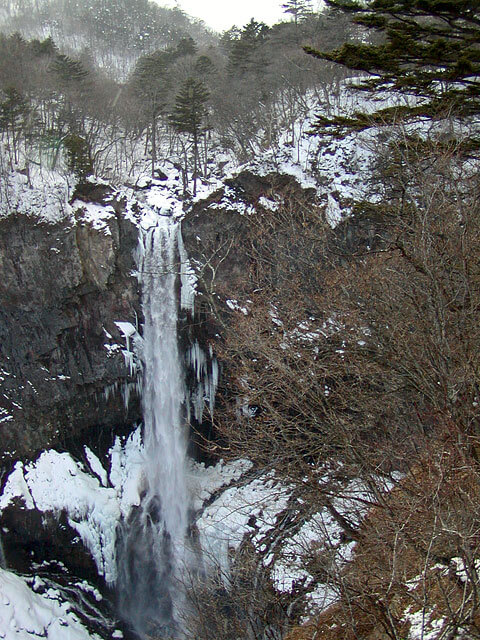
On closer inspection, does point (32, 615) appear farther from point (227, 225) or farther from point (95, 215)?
point (227, 225)

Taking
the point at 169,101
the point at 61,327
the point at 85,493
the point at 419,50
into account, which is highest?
the point at 169,101

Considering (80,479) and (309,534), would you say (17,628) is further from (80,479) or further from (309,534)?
(309,534)

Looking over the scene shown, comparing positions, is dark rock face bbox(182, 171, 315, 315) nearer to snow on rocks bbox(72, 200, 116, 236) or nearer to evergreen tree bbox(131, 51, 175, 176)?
snow on rocks bbox(72, 200, 116, 236)

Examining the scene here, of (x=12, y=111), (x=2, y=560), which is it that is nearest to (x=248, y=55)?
(x=12, y=111)

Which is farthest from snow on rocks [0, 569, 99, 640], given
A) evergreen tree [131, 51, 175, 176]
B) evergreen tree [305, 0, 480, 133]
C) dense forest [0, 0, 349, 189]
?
evergreen tree [131, 51, 175, 176]

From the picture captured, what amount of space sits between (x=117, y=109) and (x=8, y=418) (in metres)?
15.9

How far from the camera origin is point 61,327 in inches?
593

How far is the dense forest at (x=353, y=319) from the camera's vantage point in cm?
436

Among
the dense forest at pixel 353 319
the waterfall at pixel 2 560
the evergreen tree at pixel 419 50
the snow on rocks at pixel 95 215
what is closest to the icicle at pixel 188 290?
the dense forest at pixel 353 319

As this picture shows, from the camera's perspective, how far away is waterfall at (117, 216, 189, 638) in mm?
13422

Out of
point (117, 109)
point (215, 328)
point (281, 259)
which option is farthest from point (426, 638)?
point (117, 109)

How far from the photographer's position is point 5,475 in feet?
46.7

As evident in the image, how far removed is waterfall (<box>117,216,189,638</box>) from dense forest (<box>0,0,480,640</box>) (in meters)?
1.32

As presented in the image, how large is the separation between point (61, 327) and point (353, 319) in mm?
10697
